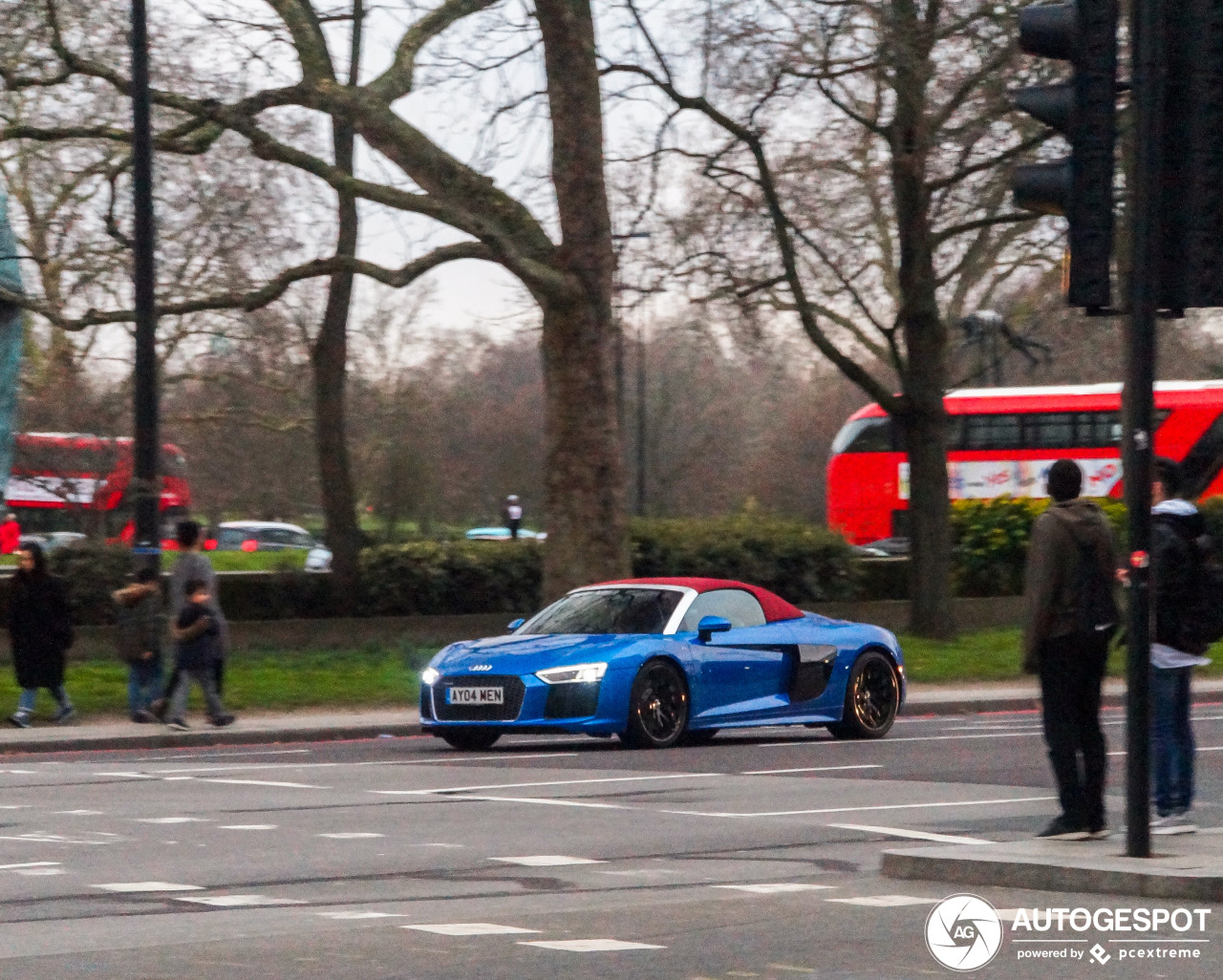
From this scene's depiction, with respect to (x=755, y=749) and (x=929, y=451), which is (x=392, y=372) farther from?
(x=755, y=749)

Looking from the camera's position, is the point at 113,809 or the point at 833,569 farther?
the point at 833,569

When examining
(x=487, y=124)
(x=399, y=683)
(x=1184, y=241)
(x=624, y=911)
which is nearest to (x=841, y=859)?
(x=624, y=911)

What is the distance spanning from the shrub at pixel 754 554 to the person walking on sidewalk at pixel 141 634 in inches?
397

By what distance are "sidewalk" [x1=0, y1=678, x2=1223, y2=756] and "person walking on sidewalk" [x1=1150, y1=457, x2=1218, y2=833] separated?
10125mm

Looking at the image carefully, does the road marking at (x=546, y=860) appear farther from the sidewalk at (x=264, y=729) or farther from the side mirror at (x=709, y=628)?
the sidewalk at (x=264, y=729)

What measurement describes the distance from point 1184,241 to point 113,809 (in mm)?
6676

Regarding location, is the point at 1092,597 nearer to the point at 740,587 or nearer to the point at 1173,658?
the point at 1173,658

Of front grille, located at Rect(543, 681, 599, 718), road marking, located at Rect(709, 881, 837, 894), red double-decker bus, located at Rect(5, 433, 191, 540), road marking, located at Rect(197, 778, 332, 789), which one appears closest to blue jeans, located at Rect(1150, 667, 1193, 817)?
road marking, located at Rect(709, 881, 837, 894)

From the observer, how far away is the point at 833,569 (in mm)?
30172

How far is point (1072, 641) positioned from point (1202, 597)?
3.14 ft

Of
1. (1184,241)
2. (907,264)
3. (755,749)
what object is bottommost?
(755,749)

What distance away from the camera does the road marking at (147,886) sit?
27.5 ft

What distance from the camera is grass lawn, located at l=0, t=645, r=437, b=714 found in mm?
20477

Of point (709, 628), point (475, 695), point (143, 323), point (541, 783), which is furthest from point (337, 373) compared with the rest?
point (541, 783)
